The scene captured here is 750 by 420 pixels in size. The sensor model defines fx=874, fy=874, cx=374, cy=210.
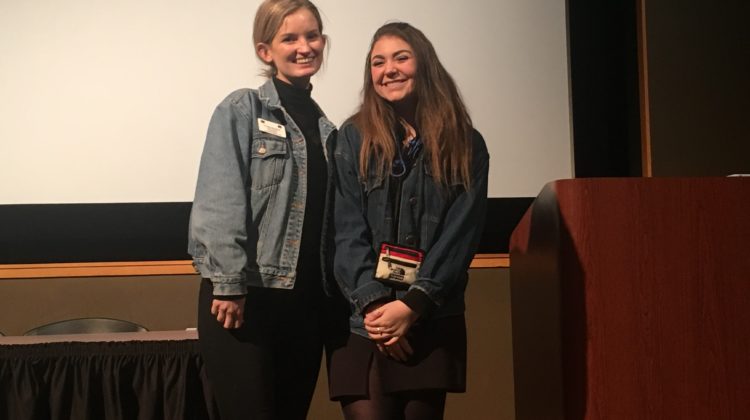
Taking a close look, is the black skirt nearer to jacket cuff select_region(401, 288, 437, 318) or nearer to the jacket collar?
jacket cuff select_region(401, 288, 437, 318)

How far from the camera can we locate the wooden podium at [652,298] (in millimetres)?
1468

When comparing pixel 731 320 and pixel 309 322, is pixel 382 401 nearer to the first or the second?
pixel 309 322

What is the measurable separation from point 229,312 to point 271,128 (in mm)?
527

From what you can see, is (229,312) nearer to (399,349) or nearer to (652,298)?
(399,349)

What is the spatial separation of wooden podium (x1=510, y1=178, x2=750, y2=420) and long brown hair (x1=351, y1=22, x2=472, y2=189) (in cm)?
80

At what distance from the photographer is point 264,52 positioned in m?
2.59

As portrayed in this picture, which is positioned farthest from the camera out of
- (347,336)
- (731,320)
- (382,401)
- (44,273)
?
(44,273)

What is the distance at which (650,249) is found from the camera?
4.94ft

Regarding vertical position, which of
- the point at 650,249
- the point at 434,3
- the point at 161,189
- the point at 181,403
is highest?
the point at 434,3

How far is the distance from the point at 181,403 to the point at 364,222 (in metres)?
0.69

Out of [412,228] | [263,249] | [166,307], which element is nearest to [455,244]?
[412,228]

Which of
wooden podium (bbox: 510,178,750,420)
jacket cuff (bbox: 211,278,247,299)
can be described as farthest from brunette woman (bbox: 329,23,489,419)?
wooden podium (bbox: 510,178,750,420)

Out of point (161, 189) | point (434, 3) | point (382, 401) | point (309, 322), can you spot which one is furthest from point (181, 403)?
point (434, 3)

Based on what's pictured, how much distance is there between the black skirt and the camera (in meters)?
2.04
